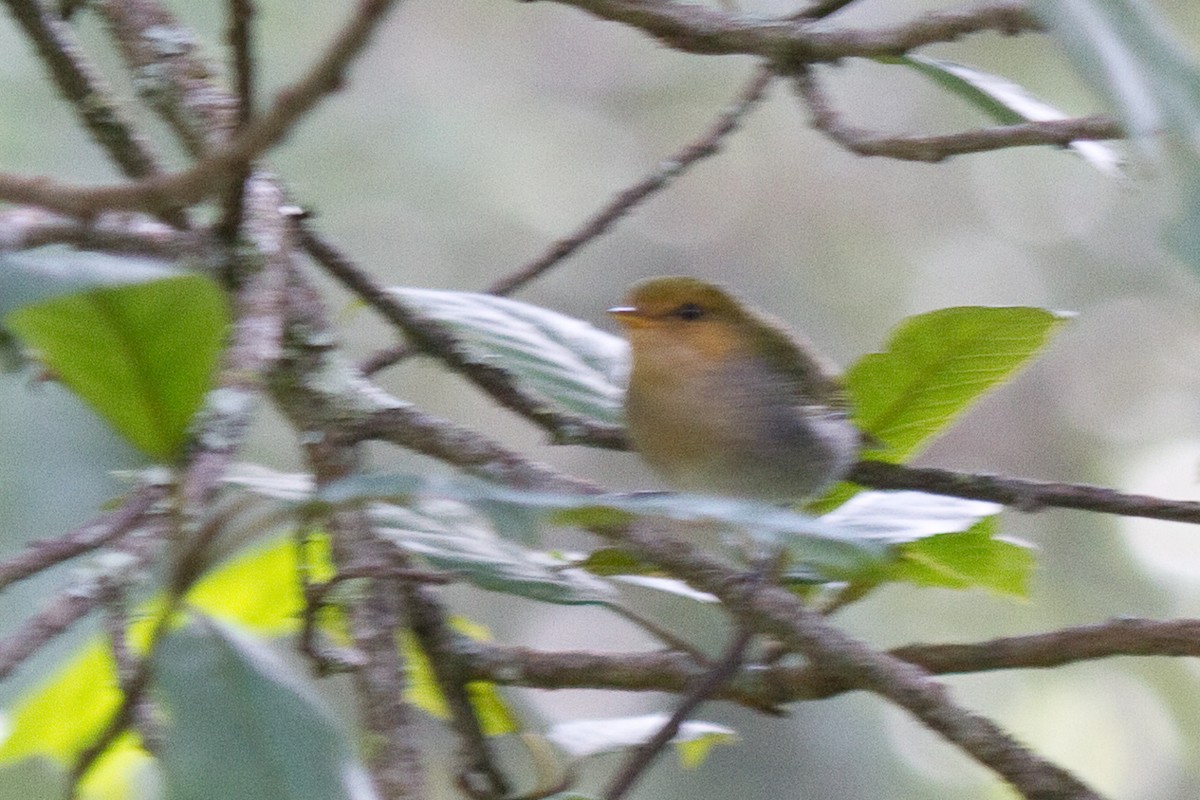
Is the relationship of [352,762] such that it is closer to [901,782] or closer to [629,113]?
[901,782]

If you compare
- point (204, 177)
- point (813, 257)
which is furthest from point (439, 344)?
point (813, 257)

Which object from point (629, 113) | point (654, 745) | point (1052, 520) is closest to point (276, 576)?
point (654, 745)

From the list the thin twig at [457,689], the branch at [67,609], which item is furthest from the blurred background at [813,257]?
the branch at [67,609]

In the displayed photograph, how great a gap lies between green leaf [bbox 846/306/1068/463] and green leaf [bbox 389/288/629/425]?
0.76 feet

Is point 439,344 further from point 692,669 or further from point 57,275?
point 57,275

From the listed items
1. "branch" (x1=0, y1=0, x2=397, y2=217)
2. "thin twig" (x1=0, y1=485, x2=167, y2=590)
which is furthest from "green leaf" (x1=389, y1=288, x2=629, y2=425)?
"branch" (x1=0, y1=0, x2=397, y2=217)

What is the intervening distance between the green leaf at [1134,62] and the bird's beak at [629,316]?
2.94ft

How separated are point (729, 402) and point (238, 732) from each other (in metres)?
0.76

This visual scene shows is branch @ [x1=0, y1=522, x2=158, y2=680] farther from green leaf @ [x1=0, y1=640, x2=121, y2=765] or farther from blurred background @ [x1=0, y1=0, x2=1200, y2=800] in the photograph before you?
blurred background @ [x1=0, y1=0, x2=1200, y2=800]

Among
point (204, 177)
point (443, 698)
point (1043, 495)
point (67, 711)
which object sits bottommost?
point (67, 711)

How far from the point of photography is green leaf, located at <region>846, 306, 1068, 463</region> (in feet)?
3.46

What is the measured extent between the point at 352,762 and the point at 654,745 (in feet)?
0.84

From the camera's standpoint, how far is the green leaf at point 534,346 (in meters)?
1.11

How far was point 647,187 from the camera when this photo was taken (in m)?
1.32
